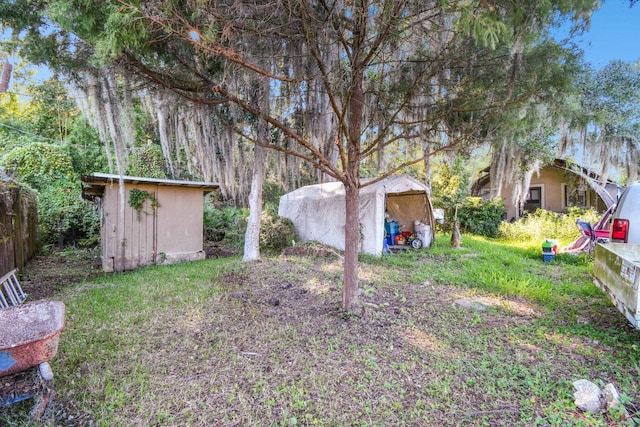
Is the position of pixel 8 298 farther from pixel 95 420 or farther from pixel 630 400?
pixel 630 400

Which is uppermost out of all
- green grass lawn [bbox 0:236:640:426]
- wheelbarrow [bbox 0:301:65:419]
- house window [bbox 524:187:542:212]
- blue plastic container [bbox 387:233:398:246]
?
house window [bbox 524:187:542:212]

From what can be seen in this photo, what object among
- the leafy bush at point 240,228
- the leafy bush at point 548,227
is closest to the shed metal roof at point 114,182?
the leafy bush at point 240,228

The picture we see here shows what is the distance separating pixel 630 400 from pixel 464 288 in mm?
2736

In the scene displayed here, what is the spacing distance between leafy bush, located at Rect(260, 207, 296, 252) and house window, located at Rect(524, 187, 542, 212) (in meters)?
10.9

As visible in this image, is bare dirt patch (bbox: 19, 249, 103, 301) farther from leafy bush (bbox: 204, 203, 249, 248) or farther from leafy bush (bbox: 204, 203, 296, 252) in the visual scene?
leafy bush (bbox: 204, 203, 296, 252)

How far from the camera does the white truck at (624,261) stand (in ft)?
7.54

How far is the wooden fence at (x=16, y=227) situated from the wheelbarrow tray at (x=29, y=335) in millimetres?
3295

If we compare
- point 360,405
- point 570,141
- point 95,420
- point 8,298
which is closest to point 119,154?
point 8,298

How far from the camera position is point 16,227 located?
5.78 meters

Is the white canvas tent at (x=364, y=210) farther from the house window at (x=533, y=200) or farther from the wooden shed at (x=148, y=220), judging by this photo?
the house window at (x=533, y=200)

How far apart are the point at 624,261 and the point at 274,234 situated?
7.23 meters

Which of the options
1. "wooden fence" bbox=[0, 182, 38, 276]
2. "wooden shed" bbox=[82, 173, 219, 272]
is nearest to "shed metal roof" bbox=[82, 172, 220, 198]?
"wooden shed" bbox=[82, 173, 219, 272]

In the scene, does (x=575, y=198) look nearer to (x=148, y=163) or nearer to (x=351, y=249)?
(x=351, y=249)

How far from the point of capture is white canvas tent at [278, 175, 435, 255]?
7586mm
